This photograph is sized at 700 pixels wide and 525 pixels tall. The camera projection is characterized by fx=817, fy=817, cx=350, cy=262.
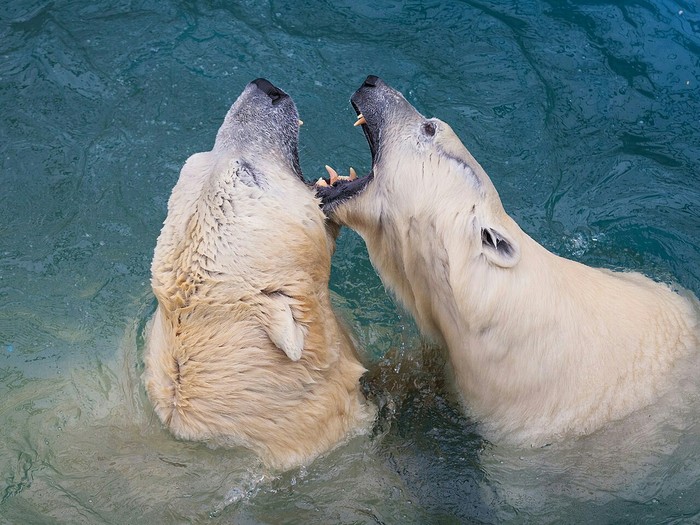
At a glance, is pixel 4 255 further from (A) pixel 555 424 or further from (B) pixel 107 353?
(A) pixel 555 424

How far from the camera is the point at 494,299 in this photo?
376 centimetres

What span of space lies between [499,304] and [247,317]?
3.80 ft

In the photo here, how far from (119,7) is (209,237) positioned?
14.0 feet

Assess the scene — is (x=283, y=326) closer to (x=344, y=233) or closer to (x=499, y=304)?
(x=499, y=304)

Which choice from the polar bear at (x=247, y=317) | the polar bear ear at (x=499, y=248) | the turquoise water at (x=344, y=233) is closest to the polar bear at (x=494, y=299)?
the polar bear ear at (x=499, y=248)

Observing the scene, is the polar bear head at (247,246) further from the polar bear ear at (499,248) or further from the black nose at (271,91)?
the polar bear ear at (499,248)

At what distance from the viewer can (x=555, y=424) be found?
13.3ft

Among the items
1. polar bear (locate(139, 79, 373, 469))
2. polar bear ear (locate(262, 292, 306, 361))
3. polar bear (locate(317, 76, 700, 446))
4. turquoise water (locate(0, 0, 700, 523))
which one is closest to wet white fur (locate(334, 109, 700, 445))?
polar bear (locate(317, 76, 700, 446))

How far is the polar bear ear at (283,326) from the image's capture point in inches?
135

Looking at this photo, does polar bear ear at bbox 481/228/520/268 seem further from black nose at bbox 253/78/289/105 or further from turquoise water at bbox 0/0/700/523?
black nose at bbox 253/78/289/105

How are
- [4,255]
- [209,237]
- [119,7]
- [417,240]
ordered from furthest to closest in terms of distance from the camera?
[119,7]
[4,255]
[417,240]
[209,237]

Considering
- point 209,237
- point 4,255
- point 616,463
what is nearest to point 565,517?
point 616,463

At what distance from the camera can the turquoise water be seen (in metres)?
4.10

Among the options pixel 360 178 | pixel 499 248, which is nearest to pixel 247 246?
pixel 360 178
